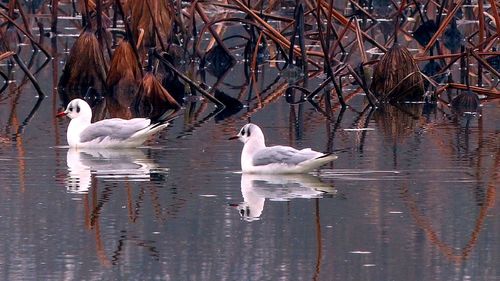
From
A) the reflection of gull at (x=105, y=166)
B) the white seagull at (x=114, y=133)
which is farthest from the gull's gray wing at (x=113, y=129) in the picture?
the reflection of gull at (x=105, y=166)

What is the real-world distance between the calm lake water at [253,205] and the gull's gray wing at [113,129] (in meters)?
0.19

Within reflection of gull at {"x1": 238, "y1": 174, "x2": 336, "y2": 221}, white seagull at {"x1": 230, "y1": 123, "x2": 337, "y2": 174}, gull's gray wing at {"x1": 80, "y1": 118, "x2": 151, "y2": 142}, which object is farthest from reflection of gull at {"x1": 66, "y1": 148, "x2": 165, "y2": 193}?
reflection of gull at {"x1": 238, "y1": 174, "x2": 336, "y2": 221}

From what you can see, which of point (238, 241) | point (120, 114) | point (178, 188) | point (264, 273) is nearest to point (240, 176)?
point (178, 188)

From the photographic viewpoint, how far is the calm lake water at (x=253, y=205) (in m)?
8.60

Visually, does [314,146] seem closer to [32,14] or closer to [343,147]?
[343,147]

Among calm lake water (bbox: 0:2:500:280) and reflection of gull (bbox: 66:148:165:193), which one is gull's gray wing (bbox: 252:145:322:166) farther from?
reflection of gull (bbox: 66:148:165:193)

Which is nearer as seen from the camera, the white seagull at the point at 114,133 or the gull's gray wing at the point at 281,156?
the gull's gray wing at the point at 281,156

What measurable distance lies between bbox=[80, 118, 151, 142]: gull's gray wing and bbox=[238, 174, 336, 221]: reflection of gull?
6.53ft

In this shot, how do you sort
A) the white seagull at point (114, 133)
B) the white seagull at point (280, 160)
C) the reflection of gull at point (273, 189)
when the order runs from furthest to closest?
the white seagull at point (114, 133)
the white seagull at point (280, 160)
the reflection of gull at point (273, 189)

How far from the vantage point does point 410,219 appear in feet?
32.8

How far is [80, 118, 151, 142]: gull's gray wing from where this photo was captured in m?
13.7

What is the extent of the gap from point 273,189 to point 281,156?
1.85 ft

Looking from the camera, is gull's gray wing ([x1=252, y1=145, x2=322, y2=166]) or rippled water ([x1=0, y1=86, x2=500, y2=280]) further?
gull's gray wing ([x1=252, y1=145, x2=322, y2=166])

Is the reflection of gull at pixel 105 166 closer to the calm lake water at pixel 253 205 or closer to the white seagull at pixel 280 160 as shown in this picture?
the calm lake water at pixel 253 205
